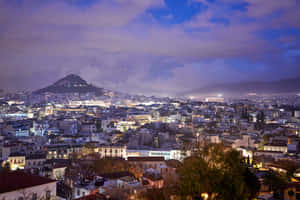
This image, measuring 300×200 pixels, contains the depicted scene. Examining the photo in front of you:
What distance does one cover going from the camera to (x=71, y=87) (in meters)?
120

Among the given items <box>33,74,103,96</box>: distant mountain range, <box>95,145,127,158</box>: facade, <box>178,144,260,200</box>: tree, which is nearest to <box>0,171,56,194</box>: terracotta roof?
<box>178,144,260,200</box>: tree

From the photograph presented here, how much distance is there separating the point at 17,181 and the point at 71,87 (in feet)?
377

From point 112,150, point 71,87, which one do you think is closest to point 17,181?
point 112,150

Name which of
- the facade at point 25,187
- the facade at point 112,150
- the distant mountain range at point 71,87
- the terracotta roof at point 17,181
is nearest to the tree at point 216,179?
the facade at point 25,187

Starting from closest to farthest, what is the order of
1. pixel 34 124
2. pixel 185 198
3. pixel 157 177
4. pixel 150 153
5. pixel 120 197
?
pixel 185 198
pixel 120 197
pixel 157 177
pixel 150 153
pixel 34 124

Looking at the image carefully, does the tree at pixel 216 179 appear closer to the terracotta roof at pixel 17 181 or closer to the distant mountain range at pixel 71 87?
the terracotta roof at pixel 17 181

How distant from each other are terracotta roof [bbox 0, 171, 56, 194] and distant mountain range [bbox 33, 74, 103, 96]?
104 metres

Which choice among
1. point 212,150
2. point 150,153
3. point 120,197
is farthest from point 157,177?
point 150,153

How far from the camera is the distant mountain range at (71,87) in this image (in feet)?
379

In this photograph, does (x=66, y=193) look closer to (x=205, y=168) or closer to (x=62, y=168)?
(x=62, y=168)

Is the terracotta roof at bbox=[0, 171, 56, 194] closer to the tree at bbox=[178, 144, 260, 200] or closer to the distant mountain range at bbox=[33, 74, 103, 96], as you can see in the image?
the tree at bbox=[178, 144, 260, 200]

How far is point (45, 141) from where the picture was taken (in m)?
27.7

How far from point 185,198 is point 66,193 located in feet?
24.3

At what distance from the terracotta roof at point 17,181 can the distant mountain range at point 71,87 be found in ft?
343
